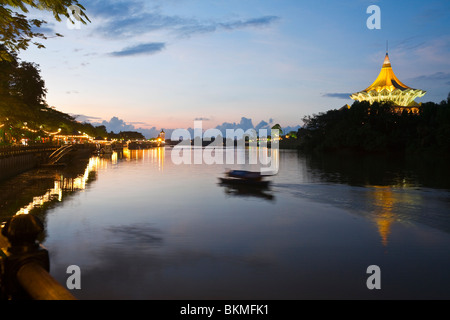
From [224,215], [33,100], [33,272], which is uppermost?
[33,100]

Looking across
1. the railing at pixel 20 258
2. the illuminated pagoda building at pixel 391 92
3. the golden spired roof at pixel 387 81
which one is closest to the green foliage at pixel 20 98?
the railing at pixel 20 258

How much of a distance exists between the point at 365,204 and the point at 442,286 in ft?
47.4

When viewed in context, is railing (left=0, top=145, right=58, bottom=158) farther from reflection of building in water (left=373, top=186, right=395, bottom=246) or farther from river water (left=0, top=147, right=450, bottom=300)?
reflection of building in water (left=373, top=186, right=395, bottom=246)

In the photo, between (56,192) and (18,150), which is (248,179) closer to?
(56,192)

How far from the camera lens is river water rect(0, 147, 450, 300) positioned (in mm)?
10089

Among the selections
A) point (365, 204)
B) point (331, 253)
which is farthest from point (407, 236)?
point (365, 204)

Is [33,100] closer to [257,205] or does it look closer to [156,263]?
[257,205]

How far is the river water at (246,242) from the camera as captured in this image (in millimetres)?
10089

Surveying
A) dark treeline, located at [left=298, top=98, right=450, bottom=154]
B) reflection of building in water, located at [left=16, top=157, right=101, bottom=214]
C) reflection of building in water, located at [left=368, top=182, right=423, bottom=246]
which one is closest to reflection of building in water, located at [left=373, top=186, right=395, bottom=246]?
reflection of building in water, located at [left=368, top=182, right=423, bottom=246]

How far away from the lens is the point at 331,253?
43.7 ft

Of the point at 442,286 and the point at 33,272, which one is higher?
the point at 33,272

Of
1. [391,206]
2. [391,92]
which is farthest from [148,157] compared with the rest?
[391,92]

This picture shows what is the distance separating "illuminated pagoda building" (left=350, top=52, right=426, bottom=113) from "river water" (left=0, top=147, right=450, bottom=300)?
118 m

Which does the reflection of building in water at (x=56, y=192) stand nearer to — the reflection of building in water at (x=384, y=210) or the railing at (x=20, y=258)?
the railing at (x=20, y=258)
